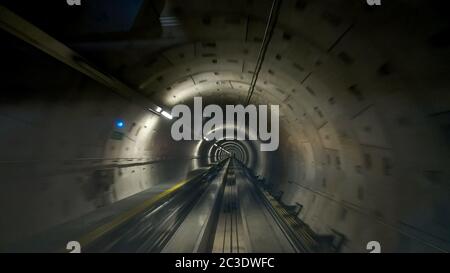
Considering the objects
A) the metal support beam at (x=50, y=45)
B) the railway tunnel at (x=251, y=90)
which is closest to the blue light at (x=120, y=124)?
the railway tunnel at (x=251, y=90)

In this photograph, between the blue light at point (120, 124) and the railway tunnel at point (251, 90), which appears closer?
the railway tunnel at point (251, 90)

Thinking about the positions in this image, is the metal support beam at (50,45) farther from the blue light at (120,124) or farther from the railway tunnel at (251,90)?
the blue light at (120,124)

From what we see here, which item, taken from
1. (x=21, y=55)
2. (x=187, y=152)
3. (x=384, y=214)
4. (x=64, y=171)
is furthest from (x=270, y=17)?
(x=187, y=152)

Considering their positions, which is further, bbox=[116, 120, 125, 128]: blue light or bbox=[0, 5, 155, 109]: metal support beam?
bbox=[116, 120, 125, 128]: blue light

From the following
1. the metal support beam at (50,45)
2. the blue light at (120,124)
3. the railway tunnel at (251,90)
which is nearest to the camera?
the metal support beam at (50,45)

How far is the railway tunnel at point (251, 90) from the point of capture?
261 centimetres

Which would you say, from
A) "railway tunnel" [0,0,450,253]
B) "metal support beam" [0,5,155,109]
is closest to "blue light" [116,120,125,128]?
"railway tunnel" [0,0,450,253]

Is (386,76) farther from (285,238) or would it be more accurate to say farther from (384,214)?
(285,238)

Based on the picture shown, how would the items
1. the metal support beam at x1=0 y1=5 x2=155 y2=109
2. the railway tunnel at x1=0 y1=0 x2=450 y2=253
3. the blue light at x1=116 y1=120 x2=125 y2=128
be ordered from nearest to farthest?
the metal support beam at x1=0 y1=5 x2=155 y2=109 < the railway tunnel at x1=0 y1=0 x2=450 y2=253 < the blue light at x1=116 y1=120 x2=125 y2=128

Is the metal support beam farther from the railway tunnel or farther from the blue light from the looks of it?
the blue light

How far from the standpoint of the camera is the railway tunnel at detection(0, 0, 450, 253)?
8.56 feet
